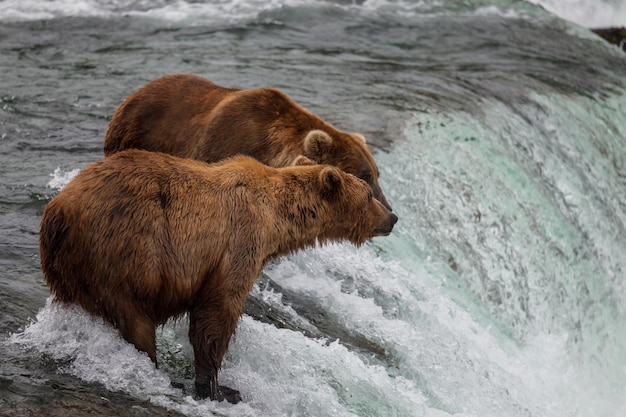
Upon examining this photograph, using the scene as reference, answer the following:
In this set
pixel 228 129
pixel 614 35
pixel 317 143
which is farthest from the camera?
pixel 614 35

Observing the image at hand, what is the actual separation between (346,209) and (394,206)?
2.51 metres

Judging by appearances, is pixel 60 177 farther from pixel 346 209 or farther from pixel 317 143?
pixel 346 209

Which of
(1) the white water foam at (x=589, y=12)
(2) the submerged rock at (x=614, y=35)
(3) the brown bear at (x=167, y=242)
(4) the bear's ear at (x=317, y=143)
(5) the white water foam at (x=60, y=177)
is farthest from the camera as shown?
(1) the white water foam at (x=589, y=12)

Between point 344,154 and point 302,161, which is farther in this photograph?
point 344,154

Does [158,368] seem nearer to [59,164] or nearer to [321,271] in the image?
[321,271]

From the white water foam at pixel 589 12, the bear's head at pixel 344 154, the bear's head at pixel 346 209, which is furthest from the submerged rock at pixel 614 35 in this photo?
the bear's head at pixel 346 209

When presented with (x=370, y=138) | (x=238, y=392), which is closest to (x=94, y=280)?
(x=238, y=392)

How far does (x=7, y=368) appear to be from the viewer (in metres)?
5.07

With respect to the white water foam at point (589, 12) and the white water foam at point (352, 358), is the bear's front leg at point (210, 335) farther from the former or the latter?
the white water foam at point (589, 12)

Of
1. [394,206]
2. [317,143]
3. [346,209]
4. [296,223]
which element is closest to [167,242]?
[296,223]

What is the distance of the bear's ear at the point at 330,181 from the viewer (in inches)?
230

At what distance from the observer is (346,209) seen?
6.04 metres

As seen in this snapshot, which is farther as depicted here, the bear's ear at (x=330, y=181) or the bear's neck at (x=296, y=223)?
the bear's ear at (x=330, y=181)

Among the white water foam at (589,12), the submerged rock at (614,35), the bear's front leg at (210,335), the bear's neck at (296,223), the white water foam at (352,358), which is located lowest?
the white water foam at (352,358)
